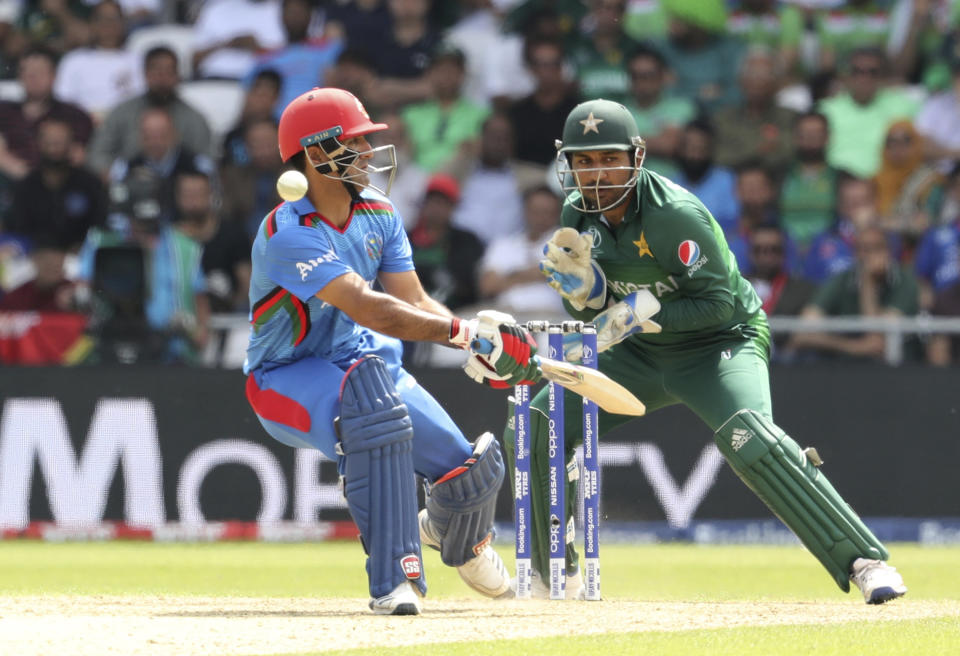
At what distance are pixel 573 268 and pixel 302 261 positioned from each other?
1293 millimetres

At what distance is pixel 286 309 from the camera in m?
5.93

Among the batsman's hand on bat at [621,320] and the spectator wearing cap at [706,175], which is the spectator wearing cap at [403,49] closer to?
the spectator wearing cap at [706,175]

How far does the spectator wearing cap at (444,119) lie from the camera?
40.5 ft

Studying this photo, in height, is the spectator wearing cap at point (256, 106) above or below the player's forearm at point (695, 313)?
above

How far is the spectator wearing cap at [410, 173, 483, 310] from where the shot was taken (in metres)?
11.2

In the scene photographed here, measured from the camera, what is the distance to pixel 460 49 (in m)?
12.6

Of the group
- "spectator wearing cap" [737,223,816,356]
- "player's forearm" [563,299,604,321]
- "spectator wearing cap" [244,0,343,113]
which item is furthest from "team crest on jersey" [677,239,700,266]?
"spectator wearing cap" [244,0,343,113]

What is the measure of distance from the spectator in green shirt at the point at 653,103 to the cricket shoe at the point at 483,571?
6.29 meters

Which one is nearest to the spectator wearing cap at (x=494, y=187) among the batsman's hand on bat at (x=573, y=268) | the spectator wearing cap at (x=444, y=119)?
the spectator wearing cap at (x=444, y=119)

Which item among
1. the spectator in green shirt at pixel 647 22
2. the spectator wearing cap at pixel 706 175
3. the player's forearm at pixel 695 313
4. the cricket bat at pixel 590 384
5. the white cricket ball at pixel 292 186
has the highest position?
the spectator in green shirt at pixel 647 22

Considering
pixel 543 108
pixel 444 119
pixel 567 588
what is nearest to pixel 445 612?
pixel 567 588

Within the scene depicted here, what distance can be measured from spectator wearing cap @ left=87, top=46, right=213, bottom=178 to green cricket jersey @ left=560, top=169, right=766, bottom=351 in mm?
6564

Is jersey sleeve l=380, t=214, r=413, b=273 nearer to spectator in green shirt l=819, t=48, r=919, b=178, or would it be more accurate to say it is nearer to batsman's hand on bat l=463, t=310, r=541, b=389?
batsman's hand on bat l=463, t=310, r=541, b=389

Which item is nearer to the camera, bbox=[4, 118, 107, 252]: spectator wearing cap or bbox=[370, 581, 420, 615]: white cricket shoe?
bbox=[370, 581, 420, 615]: white cricket shoe
